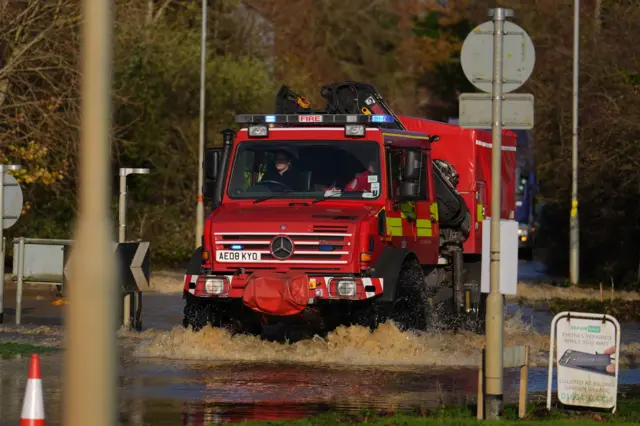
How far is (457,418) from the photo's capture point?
1306cm

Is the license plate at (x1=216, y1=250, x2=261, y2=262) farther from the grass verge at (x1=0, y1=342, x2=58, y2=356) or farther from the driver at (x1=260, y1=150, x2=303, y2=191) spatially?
the grass verge at (x1=0, y1=342, x2=58, y2=356)

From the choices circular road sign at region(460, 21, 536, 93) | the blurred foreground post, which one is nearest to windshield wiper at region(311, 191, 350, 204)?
circular road sign at region(460, 21, 536, 93)

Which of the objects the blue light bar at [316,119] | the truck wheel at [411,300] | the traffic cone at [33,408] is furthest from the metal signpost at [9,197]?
the traffic cone at [33,408]

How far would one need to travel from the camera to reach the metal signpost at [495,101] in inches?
516

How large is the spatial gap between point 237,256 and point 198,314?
999 millimetres

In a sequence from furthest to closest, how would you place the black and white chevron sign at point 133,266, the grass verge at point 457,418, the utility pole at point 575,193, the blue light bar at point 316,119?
the utility pole at point 575,193 → the black and white chevron sign at point 133,266 → the blue light bar at point 316,119 → the grass verge at point 457,418

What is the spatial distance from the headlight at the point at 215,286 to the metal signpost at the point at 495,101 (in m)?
5.74

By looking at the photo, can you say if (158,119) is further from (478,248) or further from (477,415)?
(477,415)

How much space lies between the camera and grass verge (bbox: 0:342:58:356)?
18469 mm

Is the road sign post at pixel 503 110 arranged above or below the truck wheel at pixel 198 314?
above

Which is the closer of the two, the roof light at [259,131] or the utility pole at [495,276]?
the utility pole at [495,276]

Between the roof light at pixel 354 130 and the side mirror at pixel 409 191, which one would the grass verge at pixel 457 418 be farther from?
the roof light at pixel 354 130

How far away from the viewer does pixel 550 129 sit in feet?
152

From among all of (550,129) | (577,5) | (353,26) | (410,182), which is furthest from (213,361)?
(353,26)
